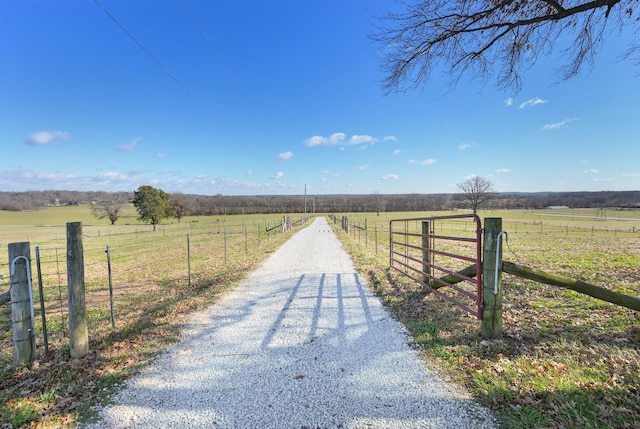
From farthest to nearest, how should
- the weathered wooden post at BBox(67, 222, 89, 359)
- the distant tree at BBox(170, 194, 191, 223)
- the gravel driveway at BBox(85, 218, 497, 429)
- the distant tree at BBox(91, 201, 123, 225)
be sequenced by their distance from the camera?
1. the distant tree at BBox(170, 194, 191, 223)
2. the distant tree at BBox(91, 201, 123, 225)
3. the weathered wooden post at BBox(67, 222, 89, 359)
4. the gravel driveway at BBox(85, 218, 497, 429)

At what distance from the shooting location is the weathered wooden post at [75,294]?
11.8ft

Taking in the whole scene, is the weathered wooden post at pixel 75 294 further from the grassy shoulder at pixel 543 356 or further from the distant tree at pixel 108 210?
the distant tree at pixel 108 210

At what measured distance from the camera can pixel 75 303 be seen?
12.0ft

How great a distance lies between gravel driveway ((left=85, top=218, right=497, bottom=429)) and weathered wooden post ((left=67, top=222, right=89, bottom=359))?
1.03m

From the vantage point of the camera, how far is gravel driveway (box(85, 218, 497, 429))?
2.51 m

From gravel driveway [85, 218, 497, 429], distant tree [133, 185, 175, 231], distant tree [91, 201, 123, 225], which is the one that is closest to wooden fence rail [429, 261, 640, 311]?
gravel driveway [85, 218, 497, 429]

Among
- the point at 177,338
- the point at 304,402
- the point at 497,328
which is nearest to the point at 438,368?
the point at 497,328

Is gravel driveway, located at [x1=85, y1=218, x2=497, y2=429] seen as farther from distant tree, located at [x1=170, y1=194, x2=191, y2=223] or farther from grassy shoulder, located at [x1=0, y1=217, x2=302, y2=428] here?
distant tree, located at [x1=170, y1=194, x2=191, y2=223]

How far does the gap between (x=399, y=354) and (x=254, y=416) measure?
191cm

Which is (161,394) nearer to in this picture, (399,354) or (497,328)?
(399,354)

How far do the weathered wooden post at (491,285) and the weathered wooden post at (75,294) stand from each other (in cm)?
520

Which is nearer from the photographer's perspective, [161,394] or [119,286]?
[161,394]

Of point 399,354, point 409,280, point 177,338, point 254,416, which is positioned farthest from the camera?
point 409,280

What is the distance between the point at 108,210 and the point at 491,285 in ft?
235
